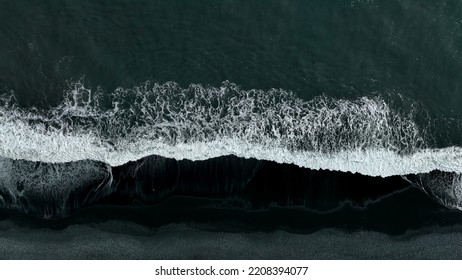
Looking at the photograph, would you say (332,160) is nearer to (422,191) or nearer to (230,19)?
(422,191)

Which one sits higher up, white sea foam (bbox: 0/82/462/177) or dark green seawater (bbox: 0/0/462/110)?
dark green seawater (bbox: 0/0/462/110)

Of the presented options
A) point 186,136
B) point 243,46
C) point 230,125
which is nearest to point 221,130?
point 230,125

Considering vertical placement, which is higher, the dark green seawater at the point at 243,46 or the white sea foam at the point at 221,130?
the dark green seawater at the point at 243,46

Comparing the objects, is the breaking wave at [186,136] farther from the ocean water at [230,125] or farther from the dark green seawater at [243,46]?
the dark green seawater at [243,46]

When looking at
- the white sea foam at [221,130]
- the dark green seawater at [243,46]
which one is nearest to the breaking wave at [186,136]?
the white sea foam at [221,130]

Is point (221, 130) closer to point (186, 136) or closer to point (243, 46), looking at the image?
point (186, 136)

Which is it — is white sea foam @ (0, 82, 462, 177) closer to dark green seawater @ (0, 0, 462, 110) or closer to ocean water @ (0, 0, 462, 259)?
ocean water @ (0, 0, 462, 259)


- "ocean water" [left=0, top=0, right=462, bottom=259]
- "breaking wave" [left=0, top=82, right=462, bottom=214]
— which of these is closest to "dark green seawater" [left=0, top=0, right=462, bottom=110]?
"ocean water" [left=0, top=0, right=462, bottom=259]
